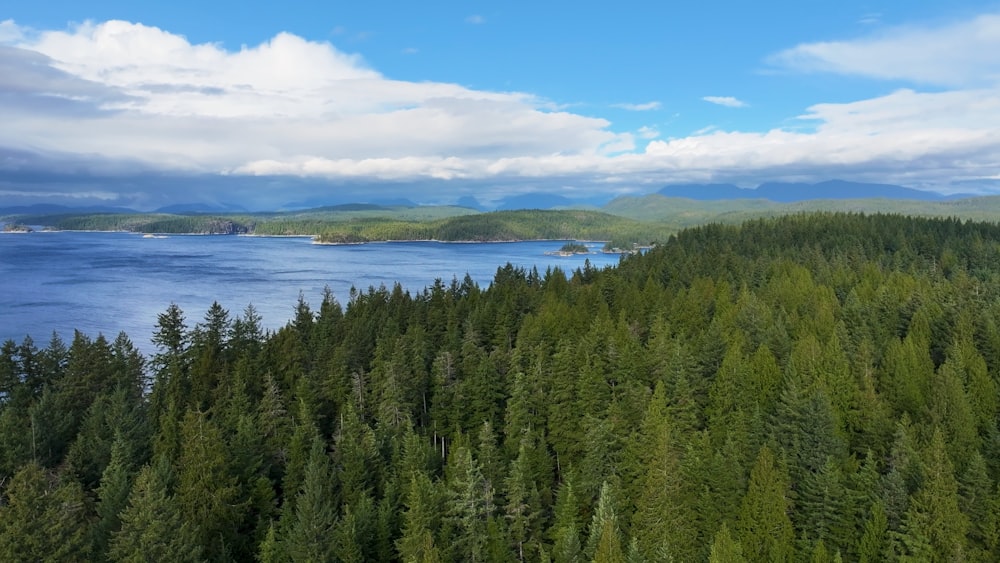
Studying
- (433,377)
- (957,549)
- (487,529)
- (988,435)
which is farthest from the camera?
(433,377)

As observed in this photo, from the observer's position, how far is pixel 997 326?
154 feet

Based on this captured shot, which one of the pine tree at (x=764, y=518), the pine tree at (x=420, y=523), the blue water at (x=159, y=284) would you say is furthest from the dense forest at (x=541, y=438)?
the blue water at (x=159, y=284)

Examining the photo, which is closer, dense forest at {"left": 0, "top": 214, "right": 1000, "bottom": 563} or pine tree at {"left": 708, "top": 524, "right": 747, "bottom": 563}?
pine tree at {"left": 708, "top": 524, "right": 747, "bottom": 563}

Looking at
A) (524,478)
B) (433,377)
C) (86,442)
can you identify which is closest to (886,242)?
(433,377)

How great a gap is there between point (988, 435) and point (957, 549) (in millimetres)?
11897

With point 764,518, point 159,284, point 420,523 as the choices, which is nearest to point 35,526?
point 420,523

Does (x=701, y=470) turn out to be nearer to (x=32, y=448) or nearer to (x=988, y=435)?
(x=988, y=435)

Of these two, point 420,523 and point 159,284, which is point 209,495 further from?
point 159,284

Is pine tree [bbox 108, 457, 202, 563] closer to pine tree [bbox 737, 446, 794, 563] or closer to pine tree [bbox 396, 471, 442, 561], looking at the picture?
pine tree [bbox 396, 471, 442, 561]

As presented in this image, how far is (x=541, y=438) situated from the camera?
3934 cm

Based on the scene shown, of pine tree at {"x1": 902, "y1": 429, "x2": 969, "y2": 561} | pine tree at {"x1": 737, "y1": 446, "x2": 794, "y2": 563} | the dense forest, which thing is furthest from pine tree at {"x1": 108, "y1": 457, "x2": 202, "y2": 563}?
pine tree at {"x1": 902, "y1": 429, "x2": 969, "y2": 561}

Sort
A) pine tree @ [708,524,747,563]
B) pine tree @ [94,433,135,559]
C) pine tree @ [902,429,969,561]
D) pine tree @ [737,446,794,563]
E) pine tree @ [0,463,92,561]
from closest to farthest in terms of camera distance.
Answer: pine tree @ [708,524,747,563]
pine tree @ [902,429,969,561]
pine tree @ [0,463,92,561]
pine tree @ [737,446,794,563]
pine tree @ [94,433,135,559]

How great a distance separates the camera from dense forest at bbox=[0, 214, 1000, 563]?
28297 mm

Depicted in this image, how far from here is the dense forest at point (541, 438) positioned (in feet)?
92.8
